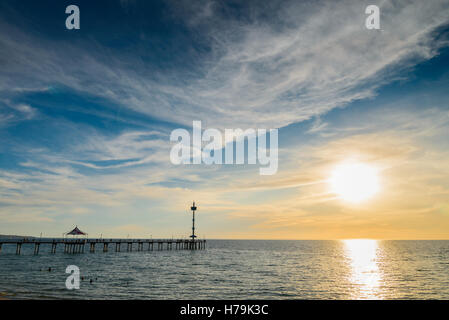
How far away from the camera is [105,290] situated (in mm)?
35125

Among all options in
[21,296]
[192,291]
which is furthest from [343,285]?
[21,296]

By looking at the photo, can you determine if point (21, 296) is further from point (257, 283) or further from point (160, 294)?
point (257, 283)
